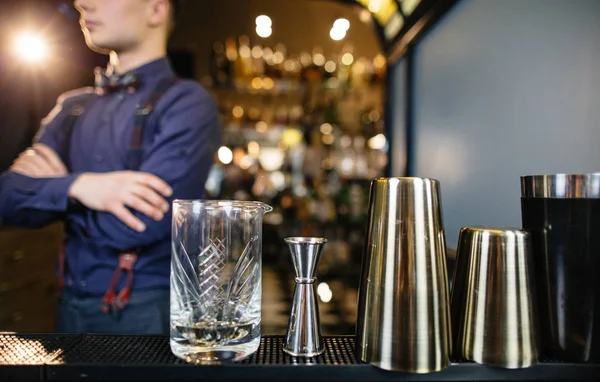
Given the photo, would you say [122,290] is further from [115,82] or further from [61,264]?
[115,82]

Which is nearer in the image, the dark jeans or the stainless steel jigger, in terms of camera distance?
the stainless steel jigger

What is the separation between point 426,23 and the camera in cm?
176

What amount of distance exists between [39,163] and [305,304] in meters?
0.99

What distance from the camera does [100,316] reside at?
1.35 m

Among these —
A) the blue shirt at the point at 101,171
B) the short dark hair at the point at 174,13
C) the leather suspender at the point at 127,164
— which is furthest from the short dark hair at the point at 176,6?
the leather suspender at the point at 127,164

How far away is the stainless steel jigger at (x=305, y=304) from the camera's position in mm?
726

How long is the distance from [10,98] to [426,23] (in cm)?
145

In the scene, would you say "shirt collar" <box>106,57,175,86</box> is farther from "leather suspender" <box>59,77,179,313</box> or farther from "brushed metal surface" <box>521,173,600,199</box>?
"brushed metal surface" <box>521,173,600,199</box>

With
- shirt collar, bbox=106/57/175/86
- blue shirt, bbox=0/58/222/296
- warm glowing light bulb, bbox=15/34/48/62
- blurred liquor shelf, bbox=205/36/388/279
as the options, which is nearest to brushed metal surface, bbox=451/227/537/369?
blue shirt, bbox=0/58/222/296

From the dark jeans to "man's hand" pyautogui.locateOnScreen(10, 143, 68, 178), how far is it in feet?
1.20

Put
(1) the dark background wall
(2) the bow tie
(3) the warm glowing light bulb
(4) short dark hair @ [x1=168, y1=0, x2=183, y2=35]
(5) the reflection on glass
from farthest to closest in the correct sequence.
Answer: (5) the reflection on glass
(4) short dark hair @ [x1=168, y1=0, x2=183, y2=35]
(2) the bow tie
(3) the warm glowing light bulb
(1) the dark background wall

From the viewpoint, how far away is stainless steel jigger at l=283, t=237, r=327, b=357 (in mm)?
726

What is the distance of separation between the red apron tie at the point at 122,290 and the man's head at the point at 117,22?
0.64m

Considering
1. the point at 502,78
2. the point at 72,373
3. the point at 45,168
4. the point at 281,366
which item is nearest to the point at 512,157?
the point at 502,78
